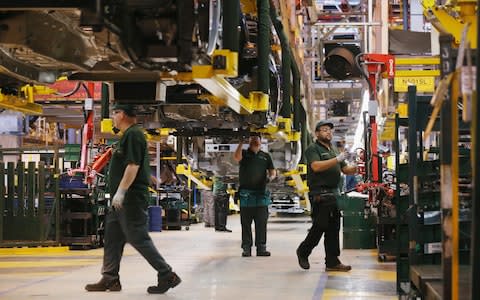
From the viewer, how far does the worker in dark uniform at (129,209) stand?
7375 mm

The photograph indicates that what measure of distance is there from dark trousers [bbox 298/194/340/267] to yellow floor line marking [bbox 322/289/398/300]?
155 centimetres

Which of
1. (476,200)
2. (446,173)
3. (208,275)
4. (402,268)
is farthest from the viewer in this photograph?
(208,275)

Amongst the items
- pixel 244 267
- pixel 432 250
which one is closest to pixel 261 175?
pixel 244 267

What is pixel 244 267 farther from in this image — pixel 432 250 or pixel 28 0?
pixel 28 0

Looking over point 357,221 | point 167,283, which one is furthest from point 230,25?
point 357,221

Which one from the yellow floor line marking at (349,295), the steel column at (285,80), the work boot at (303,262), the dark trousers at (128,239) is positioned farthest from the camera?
the steel column at (285,80)

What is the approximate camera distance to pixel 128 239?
739 cm

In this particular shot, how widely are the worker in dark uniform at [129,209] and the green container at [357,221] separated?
5379 mm

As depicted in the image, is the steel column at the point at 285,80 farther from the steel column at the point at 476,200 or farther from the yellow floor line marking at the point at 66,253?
the steel column at the point at 476,200

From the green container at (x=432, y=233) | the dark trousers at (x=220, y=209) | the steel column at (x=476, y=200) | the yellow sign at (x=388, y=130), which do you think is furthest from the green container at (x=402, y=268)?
the dark trousers at (x=220, y=209)

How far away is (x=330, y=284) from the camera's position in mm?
8234

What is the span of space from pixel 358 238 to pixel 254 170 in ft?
7.14

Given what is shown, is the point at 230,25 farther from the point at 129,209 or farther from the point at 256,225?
the point at 256,225

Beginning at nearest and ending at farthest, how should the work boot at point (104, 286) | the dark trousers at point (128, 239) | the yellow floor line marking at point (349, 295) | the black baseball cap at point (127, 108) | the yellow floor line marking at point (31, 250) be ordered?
the yellow floor line marking at point (349, 295)
the dark trousers at point (128, 239)
the work boot at point (104, 286)
the black baseball cap at point (127, 108)
the yellow floor line marking at point (31, 250)
